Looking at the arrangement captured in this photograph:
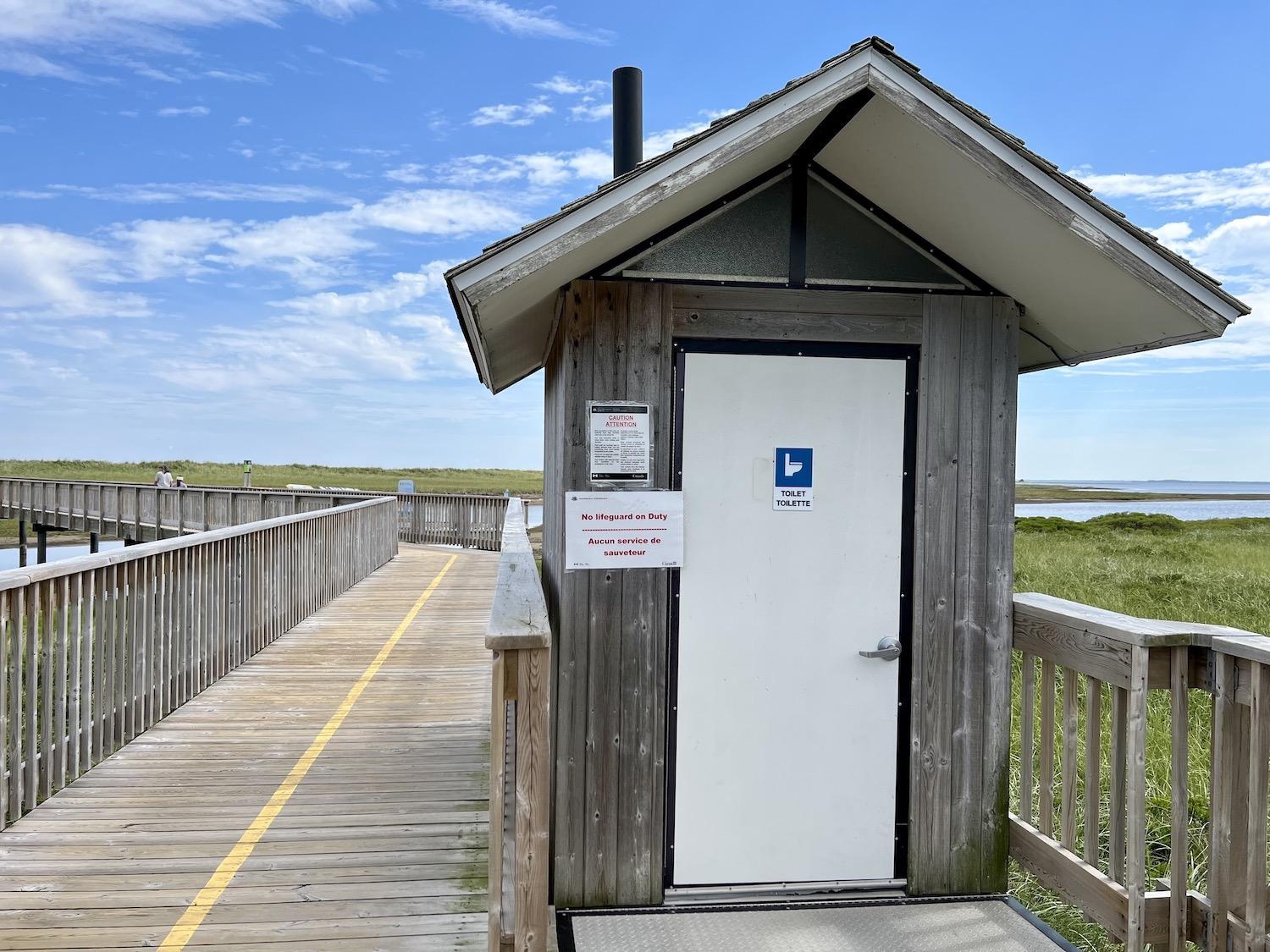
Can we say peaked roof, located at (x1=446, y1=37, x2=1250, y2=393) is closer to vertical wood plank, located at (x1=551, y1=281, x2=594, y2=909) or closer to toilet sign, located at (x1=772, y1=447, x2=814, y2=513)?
vertical wood plank, located at (x1=551, y1=281, x2=594, y2=909)

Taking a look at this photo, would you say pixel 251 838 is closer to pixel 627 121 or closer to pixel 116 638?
pixel 116 638

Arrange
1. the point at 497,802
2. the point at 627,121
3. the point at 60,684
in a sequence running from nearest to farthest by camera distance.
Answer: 1. the point at 497,802
2. the point at 60,684
3. the point at 627,121

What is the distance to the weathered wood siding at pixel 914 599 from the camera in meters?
3.96

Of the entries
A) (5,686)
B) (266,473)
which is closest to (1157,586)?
(5,686)

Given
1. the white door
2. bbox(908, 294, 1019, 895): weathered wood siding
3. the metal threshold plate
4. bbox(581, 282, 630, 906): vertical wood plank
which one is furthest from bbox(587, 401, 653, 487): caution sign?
the metal threshold plate

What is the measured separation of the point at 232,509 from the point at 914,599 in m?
17.8

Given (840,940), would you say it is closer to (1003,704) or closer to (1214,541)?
(1003,704)

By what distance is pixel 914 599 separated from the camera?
165 inches

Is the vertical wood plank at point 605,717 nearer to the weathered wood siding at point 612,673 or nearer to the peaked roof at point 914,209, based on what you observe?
the weathered wood siding at point 612,673

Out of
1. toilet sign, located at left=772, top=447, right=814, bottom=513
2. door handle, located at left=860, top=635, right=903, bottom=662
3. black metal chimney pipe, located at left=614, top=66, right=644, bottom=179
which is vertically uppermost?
black metal chimney pipe, located at left=614, top=66, right=644, bottom=179

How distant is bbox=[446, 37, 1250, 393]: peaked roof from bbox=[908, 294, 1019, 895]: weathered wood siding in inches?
13.2

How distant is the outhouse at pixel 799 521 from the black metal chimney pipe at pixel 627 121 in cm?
184

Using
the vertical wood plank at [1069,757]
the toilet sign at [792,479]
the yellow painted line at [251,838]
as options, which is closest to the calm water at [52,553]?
the yellow painted line at [251,838]

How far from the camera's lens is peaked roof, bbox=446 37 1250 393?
344 cm
